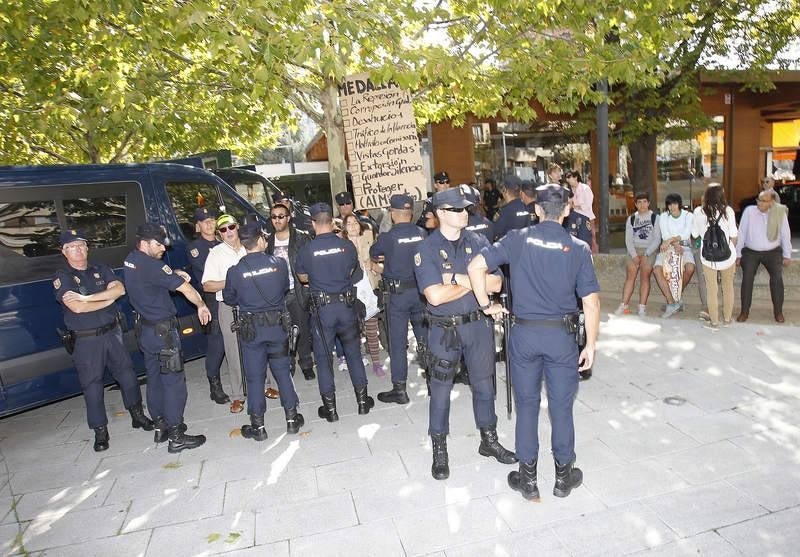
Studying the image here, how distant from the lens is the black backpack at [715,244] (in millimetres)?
7098

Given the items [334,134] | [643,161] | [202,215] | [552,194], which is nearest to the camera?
[552,194]

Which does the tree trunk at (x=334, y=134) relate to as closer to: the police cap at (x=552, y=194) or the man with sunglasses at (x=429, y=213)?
the man with sunglasses at (x=429, y=213)

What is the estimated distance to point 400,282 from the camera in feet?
18.7

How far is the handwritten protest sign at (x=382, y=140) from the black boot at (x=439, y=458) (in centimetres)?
313

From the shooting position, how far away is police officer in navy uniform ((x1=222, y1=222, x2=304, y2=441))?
495 cm

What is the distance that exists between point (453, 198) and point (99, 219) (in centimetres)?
379

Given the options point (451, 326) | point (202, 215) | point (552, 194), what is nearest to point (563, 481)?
point (451, 326)

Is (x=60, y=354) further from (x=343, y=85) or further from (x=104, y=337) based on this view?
(x=343, y=85)

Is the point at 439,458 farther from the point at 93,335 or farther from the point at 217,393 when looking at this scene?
the point at 93,335

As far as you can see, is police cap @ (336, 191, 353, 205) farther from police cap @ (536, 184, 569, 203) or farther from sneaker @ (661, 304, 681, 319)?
sneaker @ (661, 304, 681, 319)

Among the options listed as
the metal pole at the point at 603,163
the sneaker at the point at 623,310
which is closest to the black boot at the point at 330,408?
the sneaker at the point at 623,310

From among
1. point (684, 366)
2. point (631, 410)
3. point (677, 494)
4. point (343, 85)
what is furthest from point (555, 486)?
point (343, 85)

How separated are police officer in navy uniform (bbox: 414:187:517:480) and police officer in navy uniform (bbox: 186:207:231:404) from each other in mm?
2856

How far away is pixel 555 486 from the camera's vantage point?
4.00m
